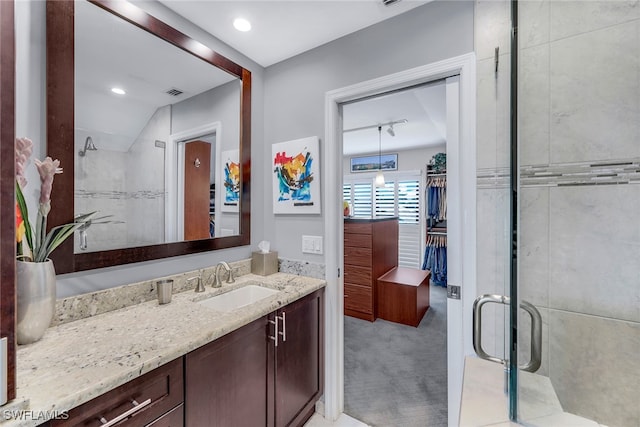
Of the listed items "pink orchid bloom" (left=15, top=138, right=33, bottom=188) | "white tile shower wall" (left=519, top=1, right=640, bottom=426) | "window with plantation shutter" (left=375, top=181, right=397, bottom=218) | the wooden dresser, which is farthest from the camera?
"window with plantation shutter" (left=375, top=181, right=397, bottom=218)

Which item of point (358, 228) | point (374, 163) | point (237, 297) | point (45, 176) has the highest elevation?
point (374, 163)

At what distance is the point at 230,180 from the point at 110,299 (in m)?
0.97

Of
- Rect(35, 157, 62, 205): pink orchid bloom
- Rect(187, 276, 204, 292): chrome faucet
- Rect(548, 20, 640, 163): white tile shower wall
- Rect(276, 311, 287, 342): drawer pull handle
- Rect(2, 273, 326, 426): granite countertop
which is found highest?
Rect(548, 20, 640, 163): white tile shower wall

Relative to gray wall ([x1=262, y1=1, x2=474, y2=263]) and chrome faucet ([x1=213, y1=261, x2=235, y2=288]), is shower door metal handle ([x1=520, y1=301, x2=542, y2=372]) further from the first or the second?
chrome faucet ([x1=213, y1=261, x2=235, y2=288])

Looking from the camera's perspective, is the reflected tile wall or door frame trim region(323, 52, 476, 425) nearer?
the reflected tile wall

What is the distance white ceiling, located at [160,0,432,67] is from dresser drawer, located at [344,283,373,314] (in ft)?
8.74

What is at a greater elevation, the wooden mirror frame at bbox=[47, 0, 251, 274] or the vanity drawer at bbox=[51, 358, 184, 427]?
the wooden mirror frame at bbox=[47, 0, 251, 274]

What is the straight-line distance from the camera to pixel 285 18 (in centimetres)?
158

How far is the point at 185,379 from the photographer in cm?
97

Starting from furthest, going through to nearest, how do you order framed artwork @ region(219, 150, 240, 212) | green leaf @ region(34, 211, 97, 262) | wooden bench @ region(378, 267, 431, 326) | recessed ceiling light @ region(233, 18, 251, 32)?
wooden bench @ region(378, 267, 431, 326), framed artwork @ region(219, 150, 240, 212), recessed ceiling light @ region(233, 18, 251, 32), green leaf @ region(34, 211, 97, 262)

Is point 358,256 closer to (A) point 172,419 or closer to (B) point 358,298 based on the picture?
(B) point 358,298

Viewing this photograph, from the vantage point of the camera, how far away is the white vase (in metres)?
0.89

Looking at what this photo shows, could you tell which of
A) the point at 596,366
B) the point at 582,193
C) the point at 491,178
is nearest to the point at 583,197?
the point at 582,193

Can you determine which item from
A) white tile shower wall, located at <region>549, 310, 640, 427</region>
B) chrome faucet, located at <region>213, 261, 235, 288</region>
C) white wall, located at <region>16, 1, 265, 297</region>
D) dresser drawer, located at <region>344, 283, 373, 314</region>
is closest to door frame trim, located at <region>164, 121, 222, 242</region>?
white wall, located at <region>16, 1, 265, 297</region>
